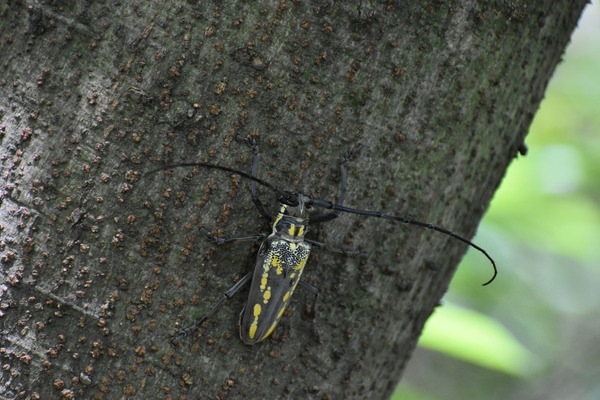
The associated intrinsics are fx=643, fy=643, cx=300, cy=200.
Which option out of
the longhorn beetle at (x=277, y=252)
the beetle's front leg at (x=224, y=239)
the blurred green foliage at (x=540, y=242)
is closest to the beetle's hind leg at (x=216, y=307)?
the longhorn beetle at (x=277, y=252)

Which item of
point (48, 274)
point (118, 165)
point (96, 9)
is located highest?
point (96, 9)

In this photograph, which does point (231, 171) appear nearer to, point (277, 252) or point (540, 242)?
point (277, 252)

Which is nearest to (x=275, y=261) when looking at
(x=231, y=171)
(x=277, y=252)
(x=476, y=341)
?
(x=277, y=252)

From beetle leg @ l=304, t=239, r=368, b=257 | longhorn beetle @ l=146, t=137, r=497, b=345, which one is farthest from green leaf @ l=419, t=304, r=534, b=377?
beetle leg @ l=304, t=239, r=368, b=257

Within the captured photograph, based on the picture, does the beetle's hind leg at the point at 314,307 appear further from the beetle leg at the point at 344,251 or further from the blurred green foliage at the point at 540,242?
the blurred green foliage at the point at 540,242

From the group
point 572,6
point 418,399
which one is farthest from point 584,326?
point 572,6

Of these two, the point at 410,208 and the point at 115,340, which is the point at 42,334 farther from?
the point at 410,208
